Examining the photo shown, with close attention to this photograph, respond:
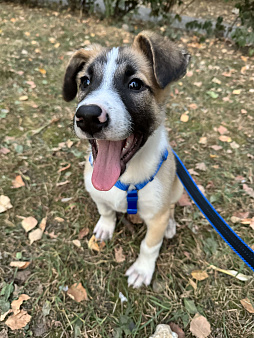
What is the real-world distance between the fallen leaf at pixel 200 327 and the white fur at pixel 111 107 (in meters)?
2.07

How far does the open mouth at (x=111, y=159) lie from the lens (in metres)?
2.06

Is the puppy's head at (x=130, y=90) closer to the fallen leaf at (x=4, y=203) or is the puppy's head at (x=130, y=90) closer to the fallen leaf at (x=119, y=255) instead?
the fallen leaf at (x=119, y=255)

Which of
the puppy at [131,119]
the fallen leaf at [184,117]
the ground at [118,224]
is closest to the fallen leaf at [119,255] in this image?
the ground at [118,224]

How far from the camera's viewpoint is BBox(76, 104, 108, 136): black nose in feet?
5.59

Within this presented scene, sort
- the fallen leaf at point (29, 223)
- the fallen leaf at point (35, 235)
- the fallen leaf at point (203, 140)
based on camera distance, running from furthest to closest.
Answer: the fallen leaf at point (203, 140) → the fallen leaf at point (29, 223) → the fallen leaf at point (35, 235)

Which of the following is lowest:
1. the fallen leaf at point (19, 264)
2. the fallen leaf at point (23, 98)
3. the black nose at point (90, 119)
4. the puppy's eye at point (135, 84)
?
the fallen leaf at point (19, 264)

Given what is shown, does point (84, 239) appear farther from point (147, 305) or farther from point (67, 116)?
point (67, 116)

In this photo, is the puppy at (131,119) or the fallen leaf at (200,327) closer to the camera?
the puppy at (131,119)

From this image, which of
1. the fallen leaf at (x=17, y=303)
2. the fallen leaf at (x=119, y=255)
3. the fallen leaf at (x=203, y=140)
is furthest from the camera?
the fallen leaf at (x=203, y=140)

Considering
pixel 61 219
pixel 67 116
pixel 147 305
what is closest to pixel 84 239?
pixel 61 219

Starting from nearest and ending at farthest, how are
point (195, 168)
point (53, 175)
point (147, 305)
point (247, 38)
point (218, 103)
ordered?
point (147, 305) → point (53, 175) → point (195, 168) → point (218, 103) → point (247, 38)

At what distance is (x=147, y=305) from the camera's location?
9.02ft

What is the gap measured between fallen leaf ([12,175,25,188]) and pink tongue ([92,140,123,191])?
2.10 metres

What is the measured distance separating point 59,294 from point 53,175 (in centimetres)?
179
